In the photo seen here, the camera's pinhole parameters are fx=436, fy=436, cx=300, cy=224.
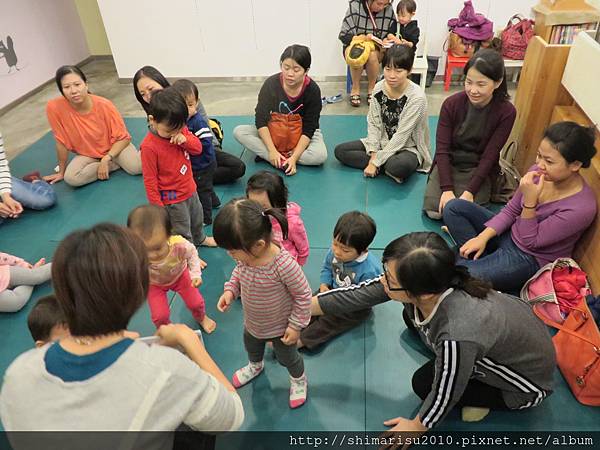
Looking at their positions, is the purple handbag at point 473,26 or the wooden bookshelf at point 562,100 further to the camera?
the purple handbag at point 473,26

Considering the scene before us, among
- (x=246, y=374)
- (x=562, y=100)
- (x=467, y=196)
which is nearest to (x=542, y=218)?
(x=467, y=196)

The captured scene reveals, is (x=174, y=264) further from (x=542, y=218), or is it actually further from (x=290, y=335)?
(x=542, y=218)

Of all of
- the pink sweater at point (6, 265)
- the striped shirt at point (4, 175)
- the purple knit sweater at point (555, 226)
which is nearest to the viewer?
the purple knit sweater at point (555, 226)

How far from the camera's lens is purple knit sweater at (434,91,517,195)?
268 cm

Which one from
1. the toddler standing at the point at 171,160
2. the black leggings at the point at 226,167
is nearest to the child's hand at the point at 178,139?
the toddler standing at the point at 171,160

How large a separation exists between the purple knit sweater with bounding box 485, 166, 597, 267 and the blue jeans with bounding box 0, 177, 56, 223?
10.3 feet

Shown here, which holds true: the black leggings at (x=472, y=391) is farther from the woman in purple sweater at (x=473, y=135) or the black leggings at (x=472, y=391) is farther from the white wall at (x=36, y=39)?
the white wall at (x=36, y=39)

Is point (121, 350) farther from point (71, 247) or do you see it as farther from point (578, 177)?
point (578, 177)

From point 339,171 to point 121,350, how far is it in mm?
2771

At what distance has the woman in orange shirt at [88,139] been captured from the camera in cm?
333

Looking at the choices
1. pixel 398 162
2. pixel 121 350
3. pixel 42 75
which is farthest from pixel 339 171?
pixel 42 75

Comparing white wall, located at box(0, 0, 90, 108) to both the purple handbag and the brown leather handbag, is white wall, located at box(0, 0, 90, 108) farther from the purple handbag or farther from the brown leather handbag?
the purple handbag

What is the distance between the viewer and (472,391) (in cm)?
172

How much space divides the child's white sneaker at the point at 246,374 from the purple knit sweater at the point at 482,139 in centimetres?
167
